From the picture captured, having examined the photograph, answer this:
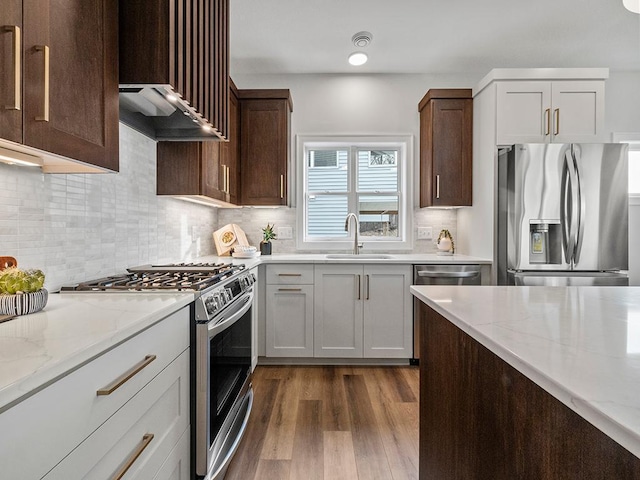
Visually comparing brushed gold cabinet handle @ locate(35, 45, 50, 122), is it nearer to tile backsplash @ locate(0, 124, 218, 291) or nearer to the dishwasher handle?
tile backsplash @ locate(0, 124, 218, 291)

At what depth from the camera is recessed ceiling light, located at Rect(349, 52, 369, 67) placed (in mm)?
3258

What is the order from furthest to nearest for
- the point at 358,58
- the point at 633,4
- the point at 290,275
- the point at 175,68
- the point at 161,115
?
1. the point at 358,58
2. the point at 290,275
3. the point at 633,4
4. the point at 161,115
5. the point at 175,68

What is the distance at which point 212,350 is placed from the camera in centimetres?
158

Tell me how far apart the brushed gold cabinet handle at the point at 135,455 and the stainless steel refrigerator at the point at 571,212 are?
2.66 m

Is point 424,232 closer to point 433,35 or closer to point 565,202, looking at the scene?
point 565,202

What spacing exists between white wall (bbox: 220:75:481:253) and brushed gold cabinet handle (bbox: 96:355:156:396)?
270 centimetres

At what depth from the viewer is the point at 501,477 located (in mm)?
842

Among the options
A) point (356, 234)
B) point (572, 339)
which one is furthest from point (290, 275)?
point (572, 339)

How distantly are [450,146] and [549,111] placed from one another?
794 mm

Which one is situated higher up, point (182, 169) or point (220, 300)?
point (182, 169)

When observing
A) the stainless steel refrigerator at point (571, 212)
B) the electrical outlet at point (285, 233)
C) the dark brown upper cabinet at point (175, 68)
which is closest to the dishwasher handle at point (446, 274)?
the stainless steel refrigerator at point (571, 212)

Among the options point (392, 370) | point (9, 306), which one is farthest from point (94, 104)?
point (392, 370)

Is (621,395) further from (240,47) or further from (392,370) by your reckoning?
(240,47)

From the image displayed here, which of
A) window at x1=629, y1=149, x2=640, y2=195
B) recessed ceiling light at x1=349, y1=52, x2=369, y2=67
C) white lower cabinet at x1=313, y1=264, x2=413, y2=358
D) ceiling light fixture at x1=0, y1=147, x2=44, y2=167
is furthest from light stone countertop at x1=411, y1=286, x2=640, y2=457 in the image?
window at x1=629, y1=149, x2=640, y2=195
